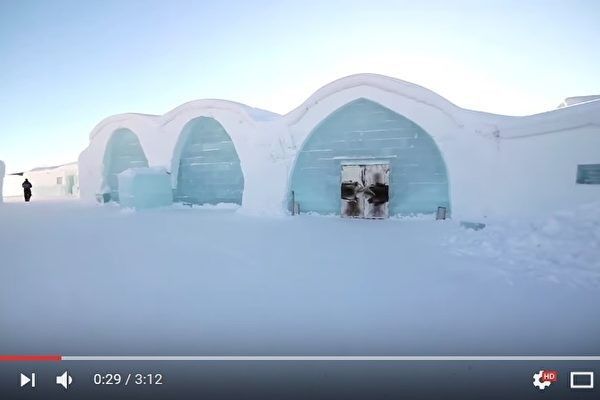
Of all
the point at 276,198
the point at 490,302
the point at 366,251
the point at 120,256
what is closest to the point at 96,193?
the point at 276,198

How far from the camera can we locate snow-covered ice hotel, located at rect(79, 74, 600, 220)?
5.73m

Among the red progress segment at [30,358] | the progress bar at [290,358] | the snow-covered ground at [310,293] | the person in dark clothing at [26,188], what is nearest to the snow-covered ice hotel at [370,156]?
the snow-covered ground at [310,293]

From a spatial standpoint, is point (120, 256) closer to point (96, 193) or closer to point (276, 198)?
point (276, 198)

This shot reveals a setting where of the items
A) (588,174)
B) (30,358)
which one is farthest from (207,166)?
(588,174)

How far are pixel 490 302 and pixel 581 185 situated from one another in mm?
5155

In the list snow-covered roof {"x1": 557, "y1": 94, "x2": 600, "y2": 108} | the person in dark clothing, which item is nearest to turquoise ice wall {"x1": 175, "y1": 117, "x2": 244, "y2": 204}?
the person in dark clothing

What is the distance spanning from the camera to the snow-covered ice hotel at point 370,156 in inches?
225

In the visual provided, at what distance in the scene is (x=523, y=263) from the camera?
3477mm

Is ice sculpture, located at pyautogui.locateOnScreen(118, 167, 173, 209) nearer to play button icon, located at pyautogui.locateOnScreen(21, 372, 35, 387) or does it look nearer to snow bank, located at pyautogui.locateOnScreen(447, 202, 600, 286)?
play button icon, located at pyautogui.locateOnScreen(21, 372, 35, 387)

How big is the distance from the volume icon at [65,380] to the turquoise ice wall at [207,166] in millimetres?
9019

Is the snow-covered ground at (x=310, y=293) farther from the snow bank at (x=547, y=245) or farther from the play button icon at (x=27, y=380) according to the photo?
the play button icon at (x=27, y=380)

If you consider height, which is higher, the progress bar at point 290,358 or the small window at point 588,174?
the small window at point 588,174

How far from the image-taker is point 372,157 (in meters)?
7.93

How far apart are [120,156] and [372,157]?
11.7 meters
